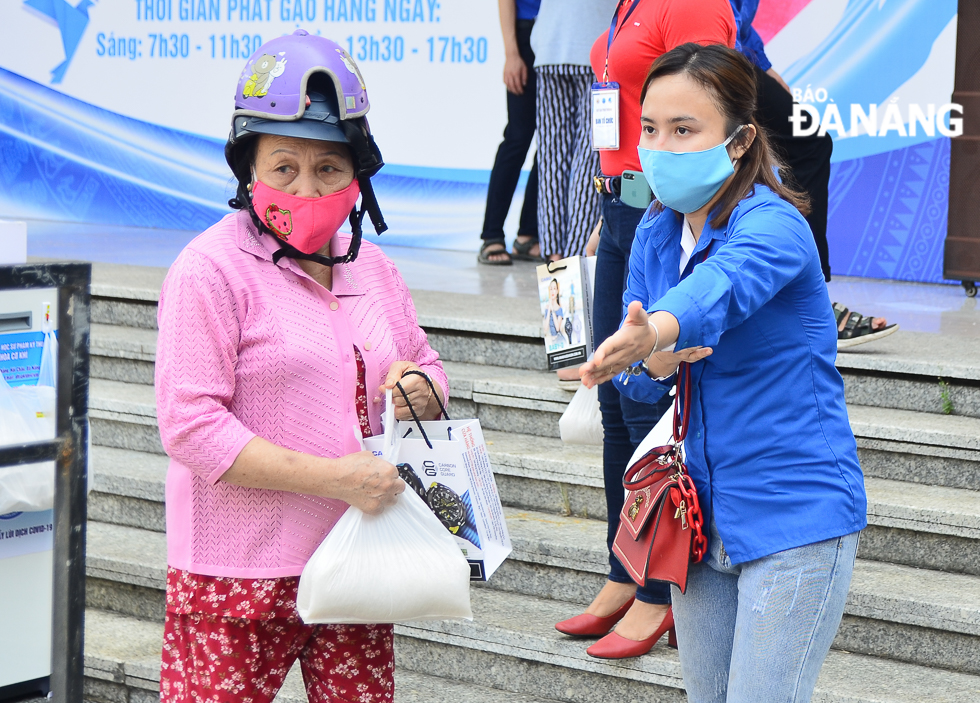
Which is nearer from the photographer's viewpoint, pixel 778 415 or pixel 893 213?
pixel 778 415

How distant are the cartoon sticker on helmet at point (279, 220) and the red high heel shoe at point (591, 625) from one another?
153 cm

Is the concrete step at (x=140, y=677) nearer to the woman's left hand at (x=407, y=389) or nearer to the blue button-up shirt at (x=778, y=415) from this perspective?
the woman's left hand at (x=407, y=389)

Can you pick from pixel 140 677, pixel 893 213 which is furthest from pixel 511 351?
pixel 893 213

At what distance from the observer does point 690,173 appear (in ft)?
5.65

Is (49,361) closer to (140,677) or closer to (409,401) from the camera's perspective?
(409,401)

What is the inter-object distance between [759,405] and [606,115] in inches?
47.9

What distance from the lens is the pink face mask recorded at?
1816 mm

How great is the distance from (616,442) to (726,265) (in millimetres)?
1355

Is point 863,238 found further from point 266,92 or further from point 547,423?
point 266,92

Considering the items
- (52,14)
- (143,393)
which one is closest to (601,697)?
(143,393)

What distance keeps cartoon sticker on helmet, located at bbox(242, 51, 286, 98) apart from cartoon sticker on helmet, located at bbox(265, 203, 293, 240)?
0.57 feet

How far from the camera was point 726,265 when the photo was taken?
1546mm

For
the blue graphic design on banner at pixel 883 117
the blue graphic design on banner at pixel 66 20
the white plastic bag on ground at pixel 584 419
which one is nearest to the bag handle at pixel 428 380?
the white plastic bag on ground at pixel 584 419

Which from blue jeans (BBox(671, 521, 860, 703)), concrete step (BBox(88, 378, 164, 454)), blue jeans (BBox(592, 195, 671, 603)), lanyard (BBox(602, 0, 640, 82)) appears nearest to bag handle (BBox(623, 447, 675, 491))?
blue jeans (BBox(671, 521, 860, 703))
